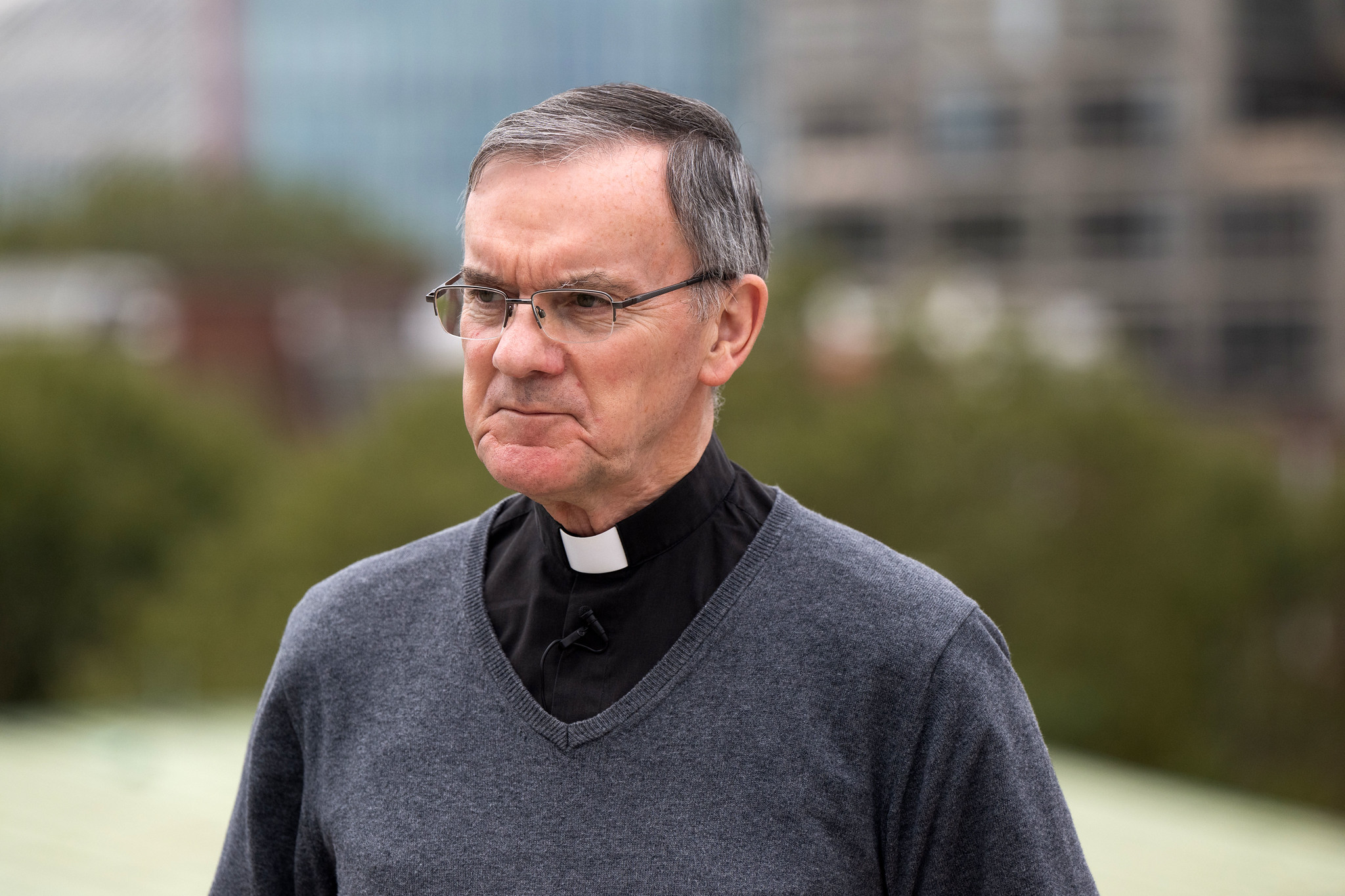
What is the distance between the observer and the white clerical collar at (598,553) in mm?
2102

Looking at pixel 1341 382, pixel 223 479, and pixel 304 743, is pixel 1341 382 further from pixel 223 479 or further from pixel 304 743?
pixel 304 743

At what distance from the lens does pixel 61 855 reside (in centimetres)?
1228

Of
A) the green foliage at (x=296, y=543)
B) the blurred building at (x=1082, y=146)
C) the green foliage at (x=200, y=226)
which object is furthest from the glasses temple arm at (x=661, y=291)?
the green foliage at (x=200, y=226)

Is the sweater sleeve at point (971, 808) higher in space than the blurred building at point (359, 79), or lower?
higher

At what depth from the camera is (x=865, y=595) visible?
201 centimetres

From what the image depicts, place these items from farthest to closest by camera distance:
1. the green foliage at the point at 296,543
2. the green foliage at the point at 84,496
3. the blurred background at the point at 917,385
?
the green foliage at the point at 84,496
the blurred background at the point at 917,385
the green foliage at the point at 296,543

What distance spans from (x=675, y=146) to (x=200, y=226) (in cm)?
8576

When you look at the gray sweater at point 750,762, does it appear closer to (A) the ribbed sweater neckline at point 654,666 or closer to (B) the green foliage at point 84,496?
(A) the ribbed sweater neckline at point 654,666

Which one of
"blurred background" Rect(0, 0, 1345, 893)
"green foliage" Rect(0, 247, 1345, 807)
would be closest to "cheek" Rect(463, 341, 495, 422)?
"blurred background" Rect(0, 0, 1345, 893)

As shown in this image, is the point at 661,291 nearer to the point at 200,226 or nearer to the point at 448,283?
the point at 448,283

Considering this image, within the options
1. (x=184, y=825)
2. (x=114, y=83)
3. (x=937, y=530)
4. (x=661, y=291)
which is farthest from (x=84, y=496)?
(x=114, y=83)

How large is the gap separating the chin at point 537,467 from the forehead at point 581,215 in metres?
0.22

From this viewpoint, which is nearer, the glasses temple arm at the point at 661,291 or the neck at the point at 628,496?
the glasses temple arm at the point at 661,291

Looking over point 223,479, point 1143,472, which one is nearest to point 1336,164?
point 1143,472
